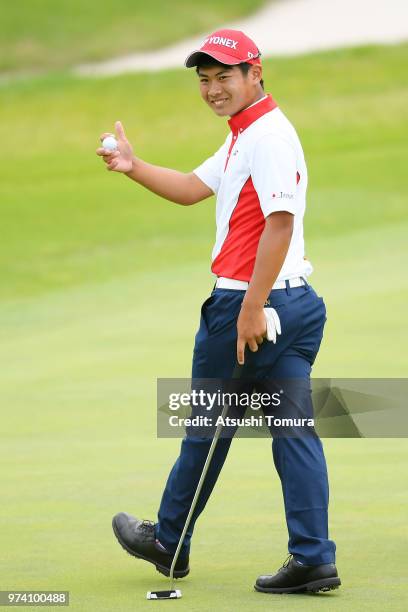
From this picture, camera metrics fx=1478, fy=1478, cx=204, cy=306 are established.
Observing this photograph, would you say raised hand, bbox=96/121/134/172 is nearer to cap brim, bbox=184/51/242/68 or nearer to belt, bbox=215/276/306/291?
cap brim, bbox=184/51/242/68

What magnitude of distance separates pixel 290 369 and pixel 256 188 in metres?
→ 0.55

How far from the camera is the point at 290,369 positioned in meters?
4.35

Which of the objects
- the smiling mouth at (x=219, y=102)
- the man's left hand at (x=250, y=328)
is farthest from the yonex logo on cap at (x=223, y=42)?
the man's left hand at (x=250, y=328)

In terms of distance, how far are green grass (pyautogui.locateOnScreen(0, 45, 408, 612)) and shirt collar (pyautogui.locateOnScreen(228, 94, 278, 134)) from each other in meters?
1.36

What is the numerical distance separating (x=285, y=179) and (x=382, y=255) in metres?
8.87

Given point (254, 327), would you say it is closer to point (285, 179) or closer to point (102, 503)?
point (285, 179)

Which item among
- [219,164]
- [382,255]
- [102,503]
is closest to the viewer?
[219,164]

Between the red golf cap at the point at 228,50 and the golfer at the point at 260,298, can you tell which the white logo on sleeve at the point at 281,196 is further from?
the red golf cap at the point at 228,50

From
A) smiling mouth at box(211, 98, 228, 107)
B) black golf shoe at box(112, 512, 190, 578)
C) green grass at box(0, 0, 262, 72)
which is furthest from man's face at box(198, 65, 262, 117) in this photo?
green grass at box(0, 0, 262, 72)

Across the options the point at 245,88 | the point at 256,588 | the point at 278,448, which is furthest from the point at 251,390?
the point at 245,88

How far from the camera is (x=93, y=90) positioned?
24.2m

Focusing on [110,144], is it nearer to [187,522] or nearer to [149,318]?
[187,522]

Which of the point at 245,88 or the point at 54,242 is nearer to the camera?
the point at 245,88

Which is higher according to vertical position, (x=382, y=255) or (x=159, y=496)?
(x=382, y=255)
